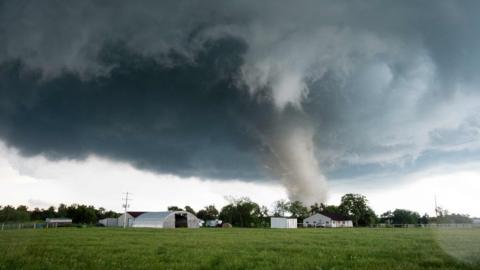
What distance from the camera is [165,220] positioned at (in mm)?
109875

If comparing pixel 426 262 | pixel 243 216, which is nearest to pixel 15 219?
pixel 243 216

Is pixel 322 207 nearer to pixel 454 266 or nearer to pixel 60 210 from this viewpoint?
pixel 60 210

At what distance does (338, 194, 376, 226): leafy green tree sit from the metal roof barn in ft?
249

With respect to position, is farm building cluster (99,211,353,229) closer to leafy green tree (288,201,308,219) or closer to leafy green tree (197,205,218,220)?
leafy green tree (288,201,308,219)

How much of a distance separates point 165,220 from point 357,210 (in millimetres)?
92934

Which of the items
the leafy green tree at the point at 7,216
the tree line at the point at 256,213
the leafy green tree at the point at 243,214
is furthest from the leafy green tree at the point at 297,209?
the leafy green tree at the point at 7,216

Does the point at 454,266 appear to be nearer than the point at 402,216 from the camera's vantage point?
Yes

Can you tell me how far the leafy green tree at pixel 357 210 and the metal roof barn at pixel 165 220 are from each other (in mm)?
75848

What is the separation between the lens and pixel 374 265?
15.0 meters

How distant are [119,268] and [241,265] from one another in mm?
5118

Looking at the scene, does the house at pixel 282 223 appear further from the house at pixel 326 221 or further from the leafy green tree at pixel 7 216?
the leafy green tree at pixel 7 216

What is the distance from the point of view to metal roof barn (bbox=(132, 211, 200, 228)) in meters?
109

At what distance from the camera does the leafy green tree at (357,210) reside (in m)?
159

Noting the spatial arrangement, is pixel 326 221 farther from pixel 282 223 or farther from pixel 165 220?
pixel 165 220
